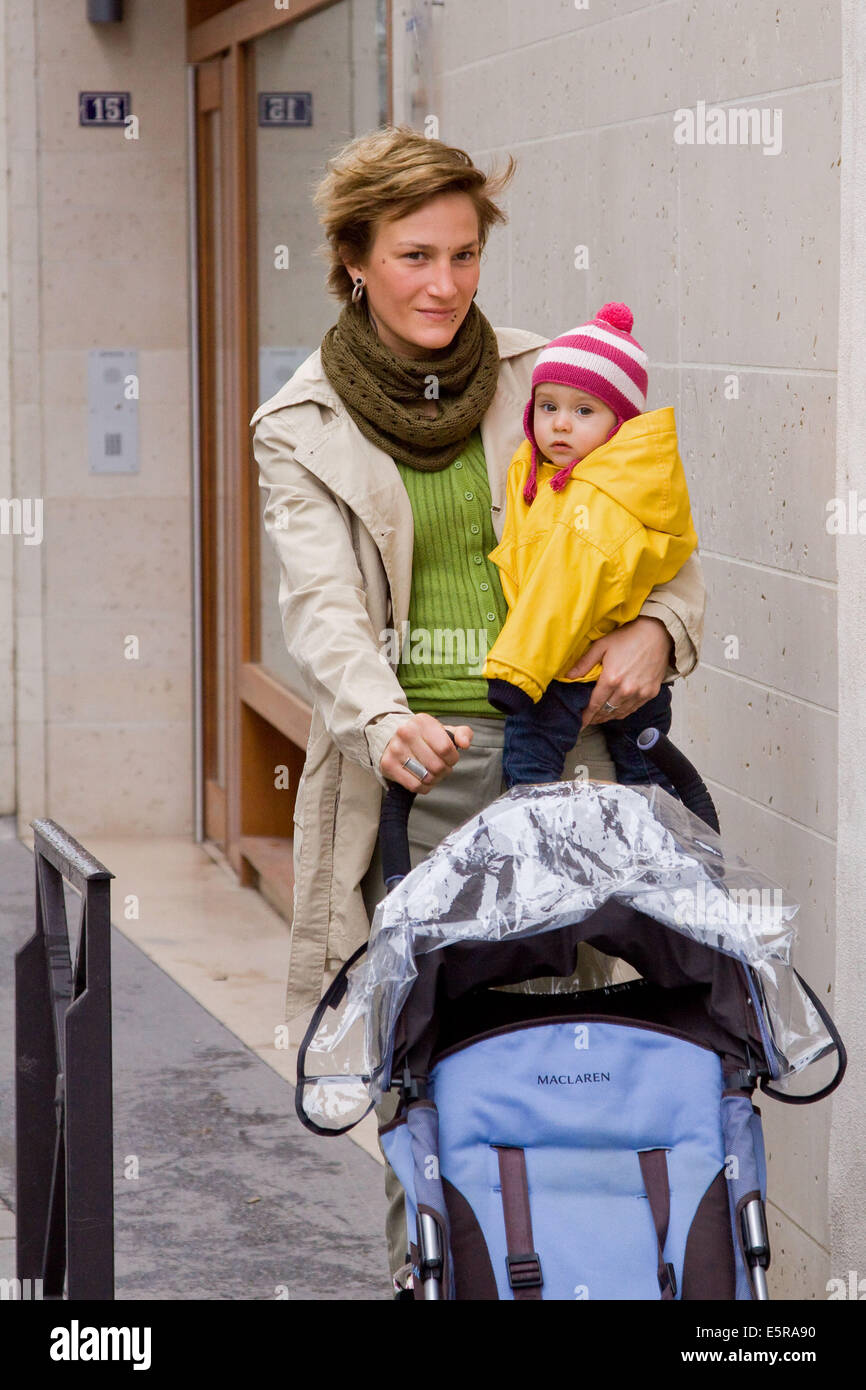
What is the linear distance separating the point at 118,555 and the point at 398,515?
501cm

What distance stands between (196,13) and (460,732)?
5689 millimetres

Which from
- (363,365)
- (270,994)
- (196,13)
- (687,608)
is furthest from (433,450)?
(196,13)

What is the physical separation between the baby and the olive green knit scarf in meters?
0.17

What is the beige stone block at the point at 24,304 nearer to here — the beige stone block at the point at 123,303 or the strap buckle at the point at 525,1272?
the beige stone block at the point at 123,303

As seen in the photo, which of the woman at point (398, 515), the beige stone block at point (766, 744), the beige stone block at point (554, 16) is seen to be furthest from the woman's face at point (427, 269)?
the beige stone block at point (554, 16)

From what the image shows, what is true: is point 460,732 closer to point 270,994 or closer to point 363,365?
point 363,365

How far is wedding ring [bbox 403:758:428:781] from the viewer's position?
2734mm

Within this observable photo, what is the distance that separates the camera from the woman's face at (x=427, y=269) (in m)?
3.07

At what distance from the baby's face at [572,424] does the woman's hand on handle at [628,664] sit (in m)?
0.28

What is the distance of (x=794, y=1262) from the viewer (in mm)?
3637

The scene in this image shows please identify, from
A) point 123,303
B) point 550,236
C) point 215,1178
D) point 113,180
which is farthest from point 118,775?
point 550,236

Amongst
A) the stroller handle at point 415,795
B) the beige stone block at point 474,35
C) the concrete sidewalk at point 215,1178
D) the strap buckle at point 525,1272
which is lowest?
the concrete sidewalk at point 215,1178

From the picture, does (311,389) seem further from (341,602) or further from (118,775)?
(118,775)

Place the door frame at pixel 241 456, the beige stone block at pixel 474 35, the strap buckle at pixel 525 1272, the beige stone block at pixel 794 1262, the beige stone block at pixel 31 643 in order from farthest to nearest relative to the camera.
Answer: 1. the beige stone block at pixel 31 643
2. the door frame at pixel 241 456
3. the beige stone block at pixel 474 35
4. the beige stone block at pixel 794 1262
5. the strap buckle at pixel 525 1272
